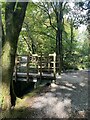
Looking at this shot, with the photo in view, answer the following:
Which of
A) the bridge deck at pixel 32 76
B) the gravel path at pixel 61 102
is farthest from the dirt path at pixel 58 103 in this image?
the bridge deck at pixel 32 76

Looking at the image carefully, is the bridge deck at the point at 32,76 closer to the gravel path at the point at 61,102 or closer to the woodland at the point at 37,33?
the woodland at the point at 37,33

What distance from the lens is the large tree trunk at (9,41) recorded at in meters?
7.99

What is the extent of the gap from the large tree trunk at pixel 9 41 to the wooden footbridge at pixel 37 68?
9.04ft

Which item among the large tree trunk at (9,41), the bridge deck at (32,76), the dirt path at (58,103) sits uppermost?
the large tree trunk at (9,41)

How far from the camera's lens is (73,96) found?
28.6 ft

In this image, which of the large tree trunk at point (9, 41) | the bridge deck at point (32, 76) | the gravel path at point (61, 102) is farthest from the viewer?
the bridge deck at point (32, 76)

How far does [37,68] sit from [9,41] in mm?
3675

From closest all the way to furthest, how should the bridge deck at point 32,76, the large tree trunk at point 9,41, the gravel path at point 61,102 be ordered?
the gravel path at point 61,102 → the large tree trunk at point 9,41 → the bridge deck at point 32,76

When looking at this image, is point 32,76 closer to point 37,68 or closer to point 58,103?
point 37,68

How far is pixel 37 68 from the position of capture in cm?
1138

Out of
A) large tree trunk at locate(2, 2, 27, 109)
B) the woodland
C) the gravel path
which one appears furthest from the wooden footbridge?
large tree trunk at locate(2, 2, 27, 109)

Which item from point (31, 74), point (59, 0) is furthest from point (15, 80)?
point (59, 0)

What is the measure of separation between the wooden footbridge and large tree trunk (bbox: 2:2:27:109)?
2.76 m

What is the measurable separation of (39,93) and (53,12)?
12.5 metres
